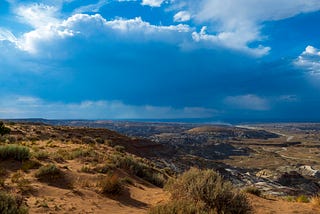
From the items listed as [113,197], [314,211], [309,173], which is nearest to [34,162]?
[113,197]

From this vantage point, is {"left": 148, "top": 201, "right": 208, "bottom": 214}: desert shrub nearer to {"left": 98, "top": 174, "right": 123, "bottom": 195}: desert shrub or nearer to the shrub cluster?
the shrub cluster

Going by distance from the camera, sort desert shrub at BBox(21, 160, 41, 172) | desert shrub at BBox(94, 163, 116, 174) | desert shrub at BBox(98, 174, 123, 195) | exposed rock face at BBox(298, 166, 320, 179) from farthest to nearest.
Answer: exposed rock face at BBox(298, 166, 320, 179)
desert shrub at BBox(94, 163, 116, 174)
desert shrub at BBox(21, 160, 41, 172)
desert shrub at BBox(98, 174, 123, 195)

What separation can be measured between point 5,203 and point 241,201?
731 cm

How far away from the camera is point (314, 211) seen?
1252cm

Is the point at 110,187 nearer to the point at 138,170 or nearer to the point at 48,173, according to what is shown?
the point at 48,173

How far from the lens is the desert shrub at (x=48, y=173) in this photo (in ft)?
44.8

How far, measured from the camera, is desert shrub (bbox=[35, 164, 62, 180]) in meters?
13.6

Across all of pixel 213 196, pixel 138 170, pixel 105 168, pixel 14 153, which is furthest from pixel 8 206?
pixel 138 170

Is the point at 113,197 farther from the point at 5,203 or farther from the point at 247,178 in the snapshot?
the point at 247,178

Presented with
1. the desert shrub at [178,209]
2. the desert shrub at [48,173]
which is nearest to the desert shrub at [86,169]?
the desert shrub at [48,173]

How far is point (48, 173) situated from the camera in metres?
14.0

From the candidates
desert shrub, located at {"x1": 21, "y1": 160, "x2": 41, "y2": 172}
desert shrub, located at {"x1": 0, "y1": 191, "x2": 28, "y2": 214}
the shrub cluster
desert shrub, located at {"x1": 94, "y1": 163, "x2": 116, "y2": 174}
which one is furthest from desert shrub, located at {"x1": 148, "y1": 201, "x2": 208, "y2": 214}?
desert shrub, located at {"x1": 94, "y1": 163, "x2": 116, "y2": 174}

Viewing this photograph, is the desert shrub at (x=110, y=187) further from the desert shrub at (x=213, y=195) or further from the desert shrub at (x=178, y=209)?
the desert shrub at (x=178, y=209)

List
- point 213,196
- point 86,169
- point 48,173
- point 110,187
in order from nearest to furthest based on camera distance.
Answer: point 213,196 → point 110,187 → point 48,173 → point 86,169
